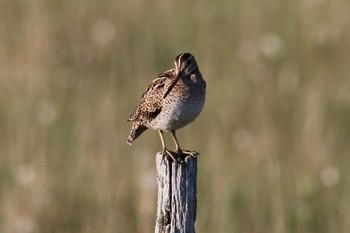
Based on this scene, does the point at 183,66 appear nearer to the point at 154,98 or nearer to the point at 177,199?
the point at 154,98

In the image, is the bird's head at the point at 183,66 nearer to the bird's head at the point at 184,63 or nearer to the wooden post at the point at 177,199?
the bird's head at the point at 184,63

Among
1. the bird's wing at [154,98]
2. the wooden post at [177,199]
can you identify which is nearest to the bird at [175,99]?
the bird's wing at [154,98]

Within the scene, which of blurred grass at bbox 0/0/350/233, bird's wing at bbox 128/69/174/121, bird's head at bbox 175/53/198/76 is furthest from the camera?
blurred grass at bbox 0/0/350/233

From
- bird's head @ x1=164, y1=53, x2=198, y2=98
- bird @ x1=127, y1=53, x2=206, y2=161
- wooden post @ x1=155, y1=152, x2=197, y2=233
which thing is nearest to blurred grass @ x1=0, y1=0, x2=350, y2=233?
bird @ x1=127, y1=53, x2=206, y2=161

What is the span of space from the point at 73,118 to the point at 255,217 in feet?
6.81

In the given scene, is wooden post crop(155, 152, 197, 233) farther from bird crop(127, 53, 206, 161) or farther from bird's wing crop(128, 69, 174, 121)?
bird's wing crop(128, 69, 174, 121)

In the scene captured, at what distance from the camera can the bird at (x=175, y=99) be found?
18.3ft

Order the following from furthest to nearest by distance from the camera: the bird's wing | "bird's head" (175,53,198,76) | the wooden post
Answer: the bird's wing → "bird's head" (175,53,198,76) → the wooden post

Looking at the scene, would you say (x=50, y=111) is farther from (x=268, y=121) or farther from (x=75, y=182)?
(x=268, y=121)

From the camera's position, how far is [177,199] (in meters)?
4.90

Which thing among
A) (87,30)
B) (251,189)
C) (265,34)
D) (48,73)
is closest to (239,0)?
(265,34)

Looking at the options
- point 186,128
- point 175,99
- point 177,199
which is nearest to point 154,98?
point 175,99

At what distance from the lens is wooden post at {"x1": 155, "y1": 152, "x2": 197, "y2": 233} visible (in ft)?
16.1

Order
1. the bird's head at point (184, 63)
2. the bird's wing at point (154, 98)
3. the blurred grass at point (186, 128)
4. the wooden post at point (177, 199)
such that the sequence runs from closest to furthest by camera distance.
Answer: the wooden post at point (177, 199) < the bird's head at point (184, 63) < the bird's wing at point (154, 98) < the blurred grass at point (186, 128)
